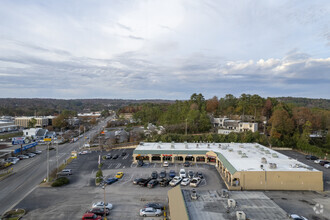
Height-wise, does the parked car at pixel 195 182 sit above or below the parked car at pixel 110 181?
above

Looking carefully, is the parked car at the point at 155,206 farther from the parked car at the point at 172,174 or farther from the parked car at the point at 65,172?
the parked car at the point at 65,172

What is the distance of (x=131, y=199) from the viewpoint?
17062 millimetres

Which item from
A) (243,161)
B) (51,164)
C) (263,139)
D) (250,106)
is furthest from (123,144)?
(250,106)

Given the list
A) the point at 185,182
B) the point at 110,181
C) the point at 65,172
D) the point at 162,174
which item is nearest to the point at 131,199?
the point at 110,181

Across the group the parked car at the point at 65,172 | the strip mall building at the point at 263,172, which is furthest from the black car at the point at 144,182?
the parked car at the point at 65,172

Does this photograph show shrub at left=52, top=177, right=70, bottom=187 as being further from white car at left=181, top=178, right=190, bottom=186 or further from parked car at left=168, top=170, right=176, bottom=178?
white car at left=181, top=178, right=190, bottom=186

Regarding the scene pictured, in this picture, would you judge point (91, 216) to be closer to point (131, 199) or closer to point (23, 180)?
point (131, 199)

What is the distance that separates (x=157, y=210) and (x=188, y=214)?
13.2 ft

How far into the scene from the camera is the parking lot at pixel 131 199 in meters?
13.4

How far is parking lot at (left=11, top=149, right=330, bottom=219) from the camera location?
43.8 ft

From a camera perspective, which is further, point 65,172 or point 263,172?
point 65,172

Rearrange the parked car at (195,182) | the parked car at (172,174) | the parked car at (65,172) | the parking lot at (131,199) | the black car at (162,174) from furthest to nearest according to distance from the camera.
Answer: the parked car at (65,172) < the parked car at (172,174) < the black car at (162,174) < the parked car at (195,182) < the parking lot at (131,199)

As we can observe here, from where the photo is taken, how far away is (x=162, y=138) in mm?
37406

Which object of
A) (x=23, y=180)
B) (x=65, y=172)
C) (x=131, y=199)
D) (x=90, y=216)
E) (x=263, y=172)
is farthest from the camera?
(x=65, y=172)
